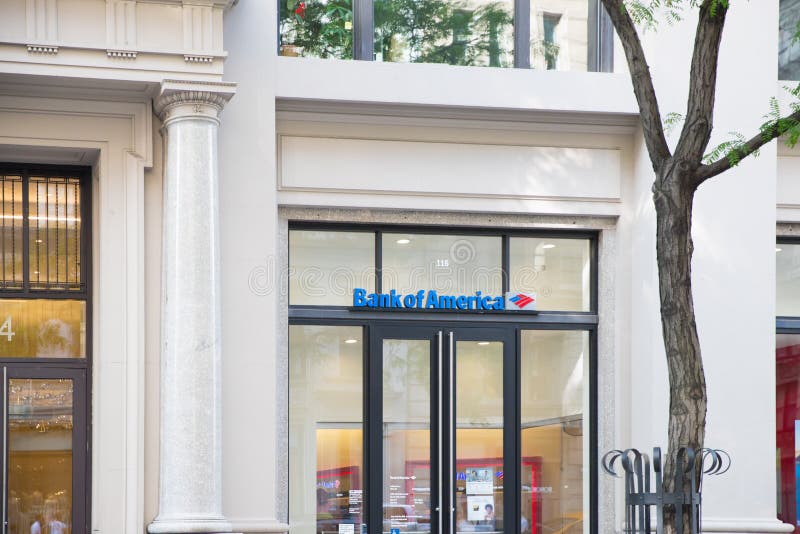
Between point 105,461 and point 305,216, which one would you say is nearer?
point 105,461

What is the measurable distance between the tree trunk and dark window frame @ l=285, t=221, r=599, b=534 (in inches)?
204

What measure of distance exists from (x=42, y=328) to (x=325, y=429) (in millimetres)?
3087

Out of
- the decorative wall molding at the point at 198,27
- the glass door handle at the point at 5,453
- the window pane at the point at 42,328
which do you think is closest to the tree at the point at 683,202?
the decorative wall molding at the point at 198,27

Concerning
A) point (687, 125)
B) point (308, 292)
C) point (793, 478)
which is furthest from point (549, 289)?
point (687, 125)

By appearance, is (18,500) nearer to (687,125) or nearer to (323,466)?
(323,466)

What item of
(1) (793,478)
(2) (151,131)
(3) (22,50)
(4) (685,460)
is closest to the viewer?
(4) (685,460)

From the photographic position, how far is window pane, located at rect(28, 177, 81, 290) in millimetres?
12336

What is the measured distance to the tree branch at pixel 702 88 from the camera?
321 inches

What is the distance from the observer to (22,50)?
10992 mm

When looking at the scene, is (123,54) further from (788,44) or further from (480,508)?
(788,44)

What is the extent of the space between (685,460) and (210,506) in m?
4.95

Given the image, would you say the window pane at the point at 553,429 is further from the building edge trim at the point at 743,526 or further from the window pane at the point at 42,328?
the window pane at the point at 42,328

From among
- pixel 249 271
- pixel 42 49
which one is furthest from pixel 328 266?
pixel 42 49

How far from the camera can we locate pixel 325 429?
12.9 m
